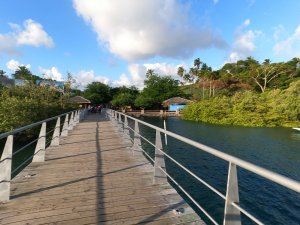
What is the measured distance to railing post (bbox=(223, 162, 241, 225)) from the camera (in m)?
→ 2.21

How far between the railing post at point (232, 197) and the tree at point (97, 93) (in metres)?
66.4

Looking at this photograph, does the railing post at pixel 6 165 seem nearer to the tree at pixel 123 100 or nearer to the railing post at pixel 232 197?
the railing post at pixel 232 197

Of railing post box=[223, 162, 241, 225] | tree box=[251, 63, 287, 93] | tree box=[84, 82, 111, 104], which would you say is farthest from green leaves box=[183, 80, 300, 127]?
railing post box=[223, 162, 241, 225]

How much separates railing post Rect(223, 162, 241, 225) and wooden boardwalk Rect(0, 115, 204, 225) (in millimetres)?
1054

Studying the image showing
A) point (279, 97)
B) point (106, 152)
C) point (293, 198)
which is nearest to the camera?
point (106, 152)

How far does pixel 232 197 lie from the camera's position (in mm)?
2225

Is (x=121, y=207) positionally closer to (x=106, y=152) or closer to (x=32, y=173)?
(x=32, y=173)

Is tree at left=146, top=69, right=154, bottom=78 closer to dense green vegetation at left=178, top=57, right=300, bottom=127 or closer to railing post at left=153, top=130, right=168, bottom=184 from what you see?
dense green vegetation at left=178, top=57, right=300, bottom=127

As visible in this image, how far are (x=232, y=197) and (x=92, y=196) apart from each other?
247 centimetres

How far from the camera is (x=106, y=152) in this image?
787 centimetres

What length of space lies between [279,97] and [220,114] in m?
10.6

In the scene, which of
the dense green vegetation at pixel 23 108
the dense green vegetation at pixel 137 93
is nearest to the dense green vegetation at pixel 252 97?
the dense green vegetation at pixel 137 93

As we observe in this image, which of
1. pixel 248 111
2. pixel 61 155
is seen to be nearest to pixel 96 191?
pixel 61 155

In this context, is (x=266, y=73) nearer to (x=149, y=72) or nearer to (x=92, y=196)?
(x=149, y=72)
